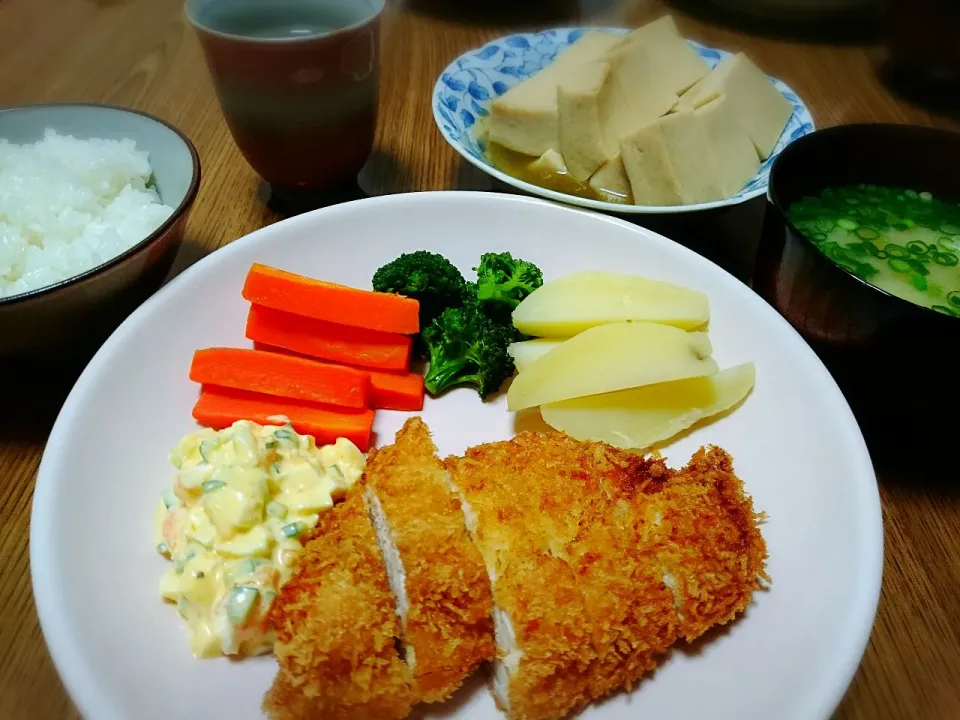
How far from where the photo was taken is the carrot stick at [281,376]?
5.66 feet

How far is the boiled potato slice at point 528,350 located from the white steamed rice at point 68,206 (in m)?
1.09

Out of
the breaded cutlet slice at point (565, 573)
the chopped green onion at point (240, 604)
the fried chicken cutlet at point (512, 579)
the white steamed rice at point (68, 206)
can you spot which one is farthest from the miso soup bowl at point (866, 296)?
the white steamed rice at point (68, 206)

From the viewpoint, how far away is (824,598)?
132 cm

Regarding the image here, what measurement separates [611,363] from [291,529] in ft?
2.86

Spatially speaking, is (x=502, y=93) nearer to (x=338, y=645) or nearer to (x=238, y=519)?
(x=238, y=519)

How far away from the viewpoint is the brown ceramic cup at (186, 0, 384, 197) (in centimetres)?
198

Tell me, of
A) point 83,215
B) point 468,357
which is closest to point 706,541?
point 468,357

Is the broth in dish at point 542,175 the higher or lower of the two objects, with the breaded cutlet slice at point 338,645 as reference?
higher

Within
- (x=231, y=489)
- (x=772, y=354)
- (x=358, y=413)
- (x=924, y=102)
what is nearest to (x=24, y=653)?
(x=231, y=489)

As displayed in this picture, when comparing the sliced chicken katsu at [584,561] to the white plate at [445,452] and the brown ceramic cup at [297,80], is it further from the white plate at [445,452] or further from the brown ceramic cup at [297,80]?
the brown ceramic cup at [297,80]

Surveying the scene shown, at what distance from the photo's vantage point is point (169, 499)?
150 cm

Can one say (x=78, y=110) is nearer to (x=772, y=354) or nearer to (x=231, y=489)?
(x=231, y=489)

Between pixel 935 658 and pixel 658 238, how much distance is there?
1235 mm

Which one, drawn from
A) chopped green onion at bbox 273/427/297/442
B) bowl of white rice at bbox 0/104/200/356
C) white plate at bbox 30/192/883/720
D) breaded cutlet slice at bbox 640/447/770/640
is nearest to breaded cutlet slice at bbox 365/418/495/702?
white plate at bbox 30/192/883/720
